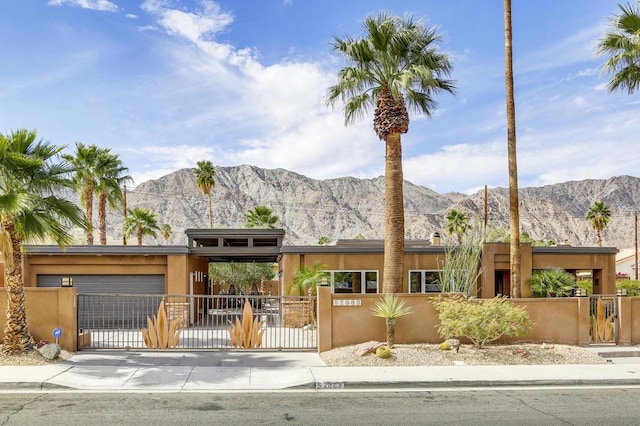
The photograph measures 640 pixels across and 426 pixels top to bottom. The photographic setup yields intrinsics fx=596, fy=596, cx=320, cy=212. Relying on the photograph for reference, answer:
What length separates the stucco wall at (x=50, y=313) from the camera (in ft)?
52.1

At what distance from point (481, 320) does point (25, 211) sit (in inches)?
461

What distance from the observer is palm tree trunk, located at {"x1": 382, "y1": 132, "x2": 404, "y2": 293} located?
60.5 ft

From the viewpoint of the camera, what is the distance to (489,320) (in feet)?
50.9

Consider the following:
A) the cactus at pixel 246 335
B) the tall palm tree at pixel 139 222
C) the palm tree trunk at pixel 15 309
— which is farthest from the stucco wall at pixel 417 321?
the tall palm tree at pixel 139 222

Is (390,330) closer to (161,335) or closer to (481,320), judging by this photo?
(481,320)

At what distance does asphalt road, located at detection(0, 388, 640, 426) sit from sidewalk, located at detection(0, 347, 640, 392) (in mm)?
550

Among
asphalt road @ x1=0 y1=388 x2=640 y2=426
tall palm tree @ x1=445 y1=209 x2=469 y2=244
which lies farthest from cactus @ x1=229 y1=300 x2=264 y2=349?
tall palm tree @ x1=445 y1=209 x2=469 y2=244

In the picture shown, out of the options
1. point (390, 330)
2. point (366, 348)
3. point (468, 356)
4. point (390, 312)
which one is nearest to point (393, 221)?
point (390, 312)

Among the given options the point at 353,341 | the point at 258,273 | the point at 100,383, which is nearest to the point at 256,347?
the point at 353,341

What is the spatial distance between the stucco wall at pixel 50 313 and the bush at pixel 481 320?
991 centimetres

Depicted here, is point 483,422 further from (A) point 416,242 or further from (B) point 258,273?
(B) point 258,273

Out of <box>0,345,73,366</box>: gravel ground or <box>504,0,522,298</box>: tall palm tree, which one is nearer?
<box>0,345,73,366</box>: gravel ground

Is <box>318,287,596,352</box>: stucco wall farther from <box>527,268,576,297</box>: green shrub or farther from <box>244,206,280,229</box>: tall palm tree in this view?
<box>244,206,280,229</box>: tall palm tree

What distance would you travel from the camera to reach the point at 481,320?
610 inches
